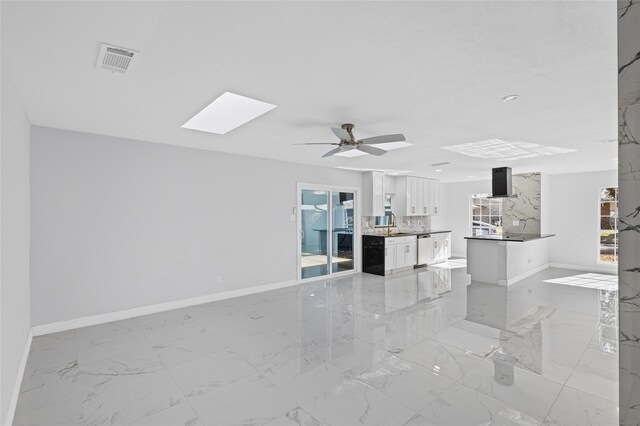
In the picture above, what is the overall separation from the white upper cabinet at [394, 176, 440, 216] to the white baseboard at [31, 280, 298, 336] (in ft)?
14.3

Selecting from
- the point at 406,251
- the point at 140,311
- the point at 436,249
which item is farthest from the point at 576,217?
the point at 140,311

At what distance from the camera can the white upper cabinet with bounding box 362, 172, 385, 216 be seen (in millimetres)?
7655

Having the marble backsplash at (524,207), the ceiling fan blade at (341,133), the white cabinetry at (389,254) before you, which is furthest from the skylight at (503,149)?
the marble backsplash at (524,207)

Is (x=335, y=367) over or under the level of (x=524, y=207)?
under

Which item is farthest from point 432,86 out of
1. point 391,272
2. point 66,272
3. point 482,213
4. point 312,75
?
point 482,213

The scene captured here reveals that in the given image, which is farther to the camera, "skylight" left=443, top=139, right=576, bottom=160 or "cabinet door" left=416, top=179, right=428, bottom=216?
"cabinet door" left=416, top=179, right=428, bottom=216

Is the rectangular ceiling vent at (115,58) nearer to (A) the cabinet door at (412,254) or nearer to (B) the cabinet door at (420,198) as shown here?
(A) the cabinet door at (412,254)

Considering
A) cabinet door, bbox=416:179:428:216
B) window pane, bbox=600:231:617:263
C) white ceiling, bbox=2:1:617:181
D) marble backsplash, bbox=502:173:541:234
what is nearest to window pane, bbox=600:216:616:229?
window pane, bbox=600:231:617:263

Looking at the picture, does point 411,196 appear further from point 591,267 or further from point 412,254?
point 591,267

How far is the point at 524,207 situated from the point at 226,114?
26.3ft

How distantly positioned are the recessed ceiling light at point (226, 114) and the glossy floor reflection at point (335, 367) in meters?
2.49

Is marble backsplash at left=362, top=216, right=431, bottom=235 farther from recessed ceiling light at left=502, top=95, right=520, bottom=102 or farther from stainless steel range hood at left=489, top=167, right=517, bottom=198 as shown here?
recessed ceiling light at left=502, top=95, right=520, bottom=102

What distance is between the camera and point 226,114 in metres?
3.90

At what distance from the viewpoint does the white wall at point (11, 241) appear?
218 cm
